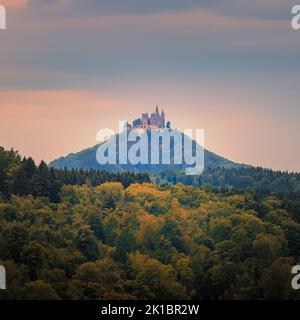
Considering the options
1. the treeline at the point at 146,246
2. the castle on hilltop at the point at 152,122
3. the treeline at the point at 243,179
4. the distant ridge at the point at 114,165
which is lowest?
the treeline at the point at 146,246

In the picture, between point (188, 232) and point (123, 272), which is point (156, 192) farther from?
point (123, 272)

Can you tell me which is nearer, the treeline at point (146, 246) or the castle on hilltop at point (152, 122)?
the treeline at point (146, 246)

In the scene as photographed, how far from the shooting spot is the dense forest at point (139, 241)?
56.6 meters

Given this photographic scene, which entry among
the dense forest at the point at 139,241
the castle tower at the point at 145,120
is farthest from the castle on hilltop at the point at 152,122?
the dense forest at the point at 139,241

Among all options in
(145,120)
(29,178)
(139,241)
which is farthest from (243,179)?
(139,241)

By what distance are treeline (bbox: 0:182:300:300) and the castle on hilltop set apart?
7.68 m

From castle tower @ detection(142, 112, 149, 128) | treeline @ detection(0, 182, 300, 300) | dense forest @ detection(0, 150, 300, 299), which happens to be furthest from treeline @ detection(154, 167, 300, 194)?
treeline @ detection(0, 182, 300, 300)

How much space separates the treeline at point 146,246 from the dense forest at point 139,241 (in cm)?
8

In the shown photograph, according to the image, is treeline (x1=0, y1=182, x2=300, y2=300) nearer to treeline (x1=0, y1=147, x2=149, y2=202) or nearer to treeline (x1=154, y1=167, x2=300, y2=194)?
treeline (x1=0, y1=147, x2=149, y2=202)

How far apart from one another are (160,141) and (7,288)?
53.3 metres

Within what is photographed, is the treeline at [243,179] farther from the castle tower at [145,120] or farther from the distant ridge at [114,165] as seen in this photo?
the castle tower at [145,120]

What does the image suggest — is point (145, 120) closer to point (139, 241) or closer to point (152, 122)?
point (152, 122)

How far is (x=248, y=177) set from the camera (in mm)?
97312
